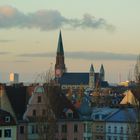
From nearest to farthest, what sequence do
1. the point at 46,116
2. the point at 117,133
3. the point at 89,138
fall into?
the point at 46,116 → the point at 89,138 → the point at 117,133

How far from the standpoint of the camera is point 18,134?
221 feet

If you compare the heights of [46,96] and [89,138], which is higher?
[46,96]

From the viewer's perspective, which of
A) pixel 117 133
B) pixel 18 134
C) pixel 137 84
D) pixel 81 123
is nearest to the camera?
pixel 137 84

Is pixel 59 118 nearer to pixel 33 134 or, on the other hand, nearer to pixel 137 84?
pixel 33 134

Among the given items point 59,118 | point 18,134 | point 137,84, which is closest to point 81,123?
point 59,118

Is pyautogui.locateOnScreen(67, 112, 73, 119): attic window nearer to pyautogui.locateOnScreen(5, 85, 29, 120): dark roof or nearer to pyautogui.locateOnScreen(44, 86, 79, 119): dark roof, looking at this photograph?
pyautogui.locateOnScreen(44, 86, 79, 119): dark roof

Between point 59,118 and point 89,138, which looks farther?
point 89,138

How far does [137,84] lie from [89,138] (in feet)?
79.2

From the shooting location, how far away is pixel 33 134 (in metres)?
68.1

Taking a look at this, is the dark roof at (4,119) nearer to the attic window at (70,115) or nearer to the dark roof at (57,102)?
the dark roof at (57,102)

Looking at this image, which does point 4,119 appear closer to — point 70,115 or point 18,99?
point 18,99

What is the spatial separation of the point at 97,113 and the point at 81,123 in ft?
43.1

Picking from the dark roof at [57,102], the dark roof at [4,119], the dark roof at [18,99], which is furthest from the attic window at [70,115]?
the dark roof at [4,119]

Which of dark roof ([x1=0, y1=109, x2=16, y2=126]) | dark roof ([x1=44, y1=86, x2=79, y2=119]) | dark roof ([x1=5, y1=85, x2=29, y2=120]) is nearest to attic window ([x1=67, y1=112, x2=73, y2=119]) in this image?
dark roof ([x1=44, y1=86, x2=79, y2=119])
